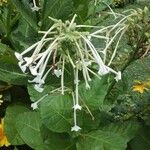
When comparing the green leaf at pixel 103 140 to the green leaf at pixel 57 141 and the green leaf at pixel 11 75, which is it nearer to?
the green leaf at pixel 57 141

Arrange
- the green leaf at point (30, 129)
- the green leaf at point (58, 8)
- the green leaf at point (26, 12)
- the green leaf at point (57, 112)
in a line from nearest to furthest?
the green leaf at point (57, 112), the green leaf at point (30, 129), the green leaf at point (58, 8), the green leaf at point (26, 12)

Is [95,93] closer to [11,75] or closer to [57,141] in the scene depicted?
[57,141]

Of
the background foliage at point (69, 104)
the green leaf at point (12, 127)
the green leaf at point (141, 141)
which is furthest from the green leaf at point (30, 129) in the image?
the green leaf at point (141, 141)

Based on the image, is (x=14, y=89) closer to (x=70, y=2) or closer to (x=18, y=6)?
(x=18, y=6)

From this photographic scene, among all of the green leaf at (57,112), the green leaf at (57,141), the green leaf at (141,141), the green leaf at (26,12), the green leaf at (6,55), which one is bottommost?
the green leaf at (141,141)

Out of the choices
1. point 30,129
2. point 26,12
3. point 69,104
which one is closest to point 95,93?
point 69,104

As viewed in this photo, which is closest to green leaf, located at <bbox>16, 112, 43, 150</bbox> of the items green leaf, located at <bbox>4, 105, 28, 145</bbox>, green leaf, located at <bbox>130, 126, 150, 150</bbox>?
green leaf, located at <bbox>4, 105, 28, 145</bbox>

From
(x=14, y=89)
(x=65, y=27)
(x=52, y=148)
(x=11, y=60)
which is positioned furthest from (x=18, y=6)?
(x=65, y=27)
